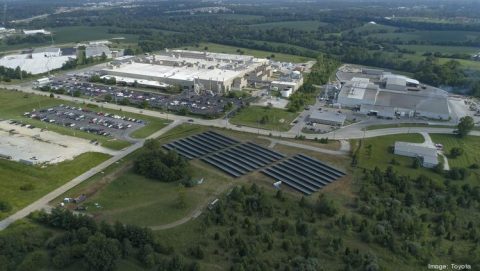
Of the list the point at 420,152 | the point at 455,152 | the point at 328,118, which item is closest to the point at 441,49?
the point at 328,118

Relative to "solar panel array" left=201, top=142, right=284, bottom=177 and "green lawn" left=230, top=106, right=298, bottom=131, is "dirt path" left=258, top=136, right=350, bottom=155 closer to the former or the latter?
"solar panel array" left=201, top=142, right=284, bottom=177

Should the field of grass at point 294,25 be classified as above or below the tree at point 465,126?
above

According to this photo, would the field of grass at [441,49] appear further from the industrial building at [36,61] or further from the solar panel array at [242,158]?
the industrial building at [36,61]

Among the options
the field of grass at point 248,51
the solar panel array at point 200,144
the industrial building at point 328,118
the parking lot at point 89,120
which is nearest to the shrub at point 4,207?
the parking lot at point 89,120

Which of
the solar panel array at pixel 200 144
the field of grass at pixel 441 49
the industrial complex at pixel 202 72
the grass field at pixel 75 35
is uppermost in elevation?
the grass field at pixel 75 35

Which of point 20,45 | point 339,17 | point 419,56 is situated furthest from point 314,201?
point 339,17

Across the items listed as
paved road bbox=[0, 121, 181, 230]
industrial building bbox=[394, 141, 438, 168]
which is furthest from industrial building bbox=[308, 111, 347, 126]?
paved road bbox=[0, 121, 181, 230]
